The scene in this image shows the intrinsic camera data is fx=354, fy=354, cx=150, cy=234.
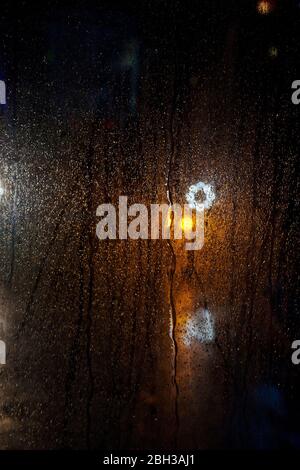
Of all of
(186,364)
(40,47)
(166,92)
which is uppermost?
(40,47)

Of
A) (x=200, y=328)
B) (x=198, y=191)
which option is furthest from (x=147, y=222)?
(x=200, y=328)

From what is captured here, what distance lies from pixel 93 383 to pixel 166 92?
1.02 metres

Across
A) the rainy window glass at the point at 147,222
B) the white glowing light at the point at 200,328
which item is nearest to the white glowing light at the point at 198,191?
the rainy window glass at the point at 147,222

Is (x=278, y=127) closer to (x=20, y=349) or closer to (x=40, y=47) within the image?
(x=40, y=47)

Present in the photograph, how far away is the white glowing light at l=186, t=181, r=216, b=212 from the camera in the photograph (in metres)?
1.21

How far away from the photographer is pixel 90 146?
1179 millimetres

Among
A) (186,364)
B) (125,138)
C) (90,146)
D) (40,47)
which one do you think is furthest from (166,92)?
(186,364)

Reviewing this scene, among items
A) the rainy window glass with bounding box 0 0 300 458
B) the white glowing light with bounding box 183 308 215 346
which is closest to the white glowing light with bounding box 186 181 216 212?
the rainy window glass with bounding box 0 0 300 458

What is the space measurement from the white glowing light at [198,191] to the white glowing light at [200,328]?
36 cm

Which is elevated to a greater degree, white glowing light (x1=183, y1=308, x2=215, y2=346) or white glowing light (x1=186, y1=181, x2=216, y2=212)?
white glowing light (x1=186, y1=181, x2=216, y2=212)

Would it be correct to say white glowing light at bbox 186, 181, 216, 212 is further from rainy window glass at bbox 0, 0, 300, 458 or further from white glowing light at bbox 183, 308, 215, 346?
white glowing light at bbox 183, 308, 215, 346

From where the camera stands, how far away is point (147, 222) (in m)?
1.20

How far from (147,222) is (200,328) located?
16.2 inches

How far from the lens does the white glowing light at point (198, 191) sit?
3.95ft
